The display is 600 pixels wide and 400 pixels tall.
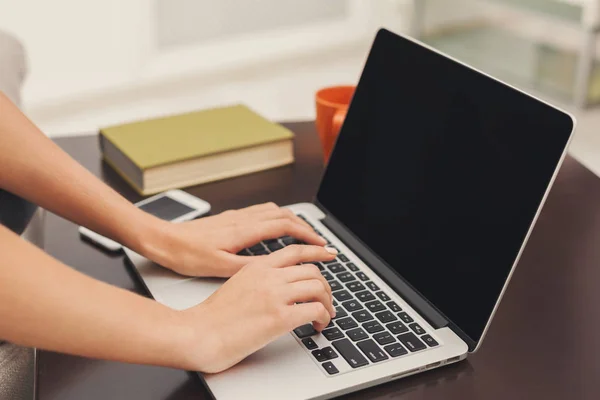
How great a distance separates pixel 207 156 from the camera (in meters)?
1.10

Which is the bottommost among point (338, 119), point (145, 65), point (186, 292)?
point (145, 65)

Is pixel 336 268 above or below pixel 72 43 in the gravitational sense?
above

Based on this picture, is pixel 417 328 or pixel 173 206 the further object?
pixel 173 206

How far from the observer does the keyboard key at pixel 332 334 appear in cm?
73

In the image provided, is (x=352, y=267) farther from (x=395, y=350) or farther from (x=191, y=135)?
(x=191, y=135)

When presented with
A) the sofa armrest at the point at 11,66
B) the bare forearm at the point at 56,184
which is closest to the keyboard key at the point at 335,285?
the bare forearm at the point at 56,184

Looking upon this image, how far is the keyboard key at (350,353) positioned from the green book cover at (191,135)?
452 mm

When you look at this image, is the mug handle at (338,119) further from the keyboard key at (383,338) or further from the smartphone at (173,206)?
the keyboard key at (383,338)

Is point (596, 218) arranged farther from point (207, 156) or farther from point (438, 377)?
point (207, 156)

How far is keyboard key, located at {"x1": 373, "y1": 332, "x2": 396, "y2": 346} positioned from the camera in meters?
0.72

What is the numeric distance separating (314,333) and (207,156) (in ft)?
1.43

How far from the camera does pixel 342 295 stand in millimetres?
804

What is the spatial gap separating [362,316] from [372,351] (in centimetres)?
6

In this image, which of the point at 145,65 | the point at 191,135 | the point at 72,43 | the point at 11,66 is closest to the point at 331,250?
the point at 191,135
